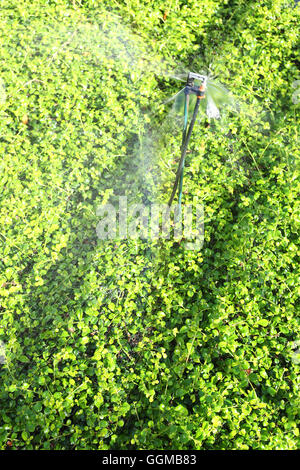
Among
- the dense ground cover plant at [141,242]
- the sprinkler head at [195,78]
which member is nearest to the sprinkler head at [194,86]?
the sprinkler head at [195,78]

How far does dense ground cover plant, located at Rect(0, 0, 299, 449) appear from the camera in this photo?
2.40 metres

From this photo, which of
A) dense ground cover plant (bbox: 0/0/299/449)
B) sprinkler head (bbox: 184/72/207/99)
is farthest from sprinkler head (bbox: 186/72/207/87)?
dense ground cover plant (bbox: 0/0/299/449)

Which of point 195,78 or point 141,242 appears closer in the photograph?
point 195,78

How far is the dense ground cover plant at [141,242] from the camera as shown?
240 cm

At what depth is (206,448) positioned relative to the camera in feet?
7.53

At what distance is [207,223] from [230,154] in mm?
805

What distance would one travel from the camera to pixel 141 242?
3.12 metres

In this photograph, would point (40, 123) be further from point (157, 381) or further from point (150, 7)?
point (157, 381)

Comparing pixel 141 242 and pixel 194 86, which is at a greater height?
pixel 194 86

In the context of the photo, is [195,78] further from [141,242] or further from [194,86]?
[141,242]

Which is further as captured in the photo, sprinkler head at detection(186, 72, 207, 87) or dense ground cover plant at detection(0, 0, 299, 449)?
dense ground cover plant at detection(0, 0, 299, 449)

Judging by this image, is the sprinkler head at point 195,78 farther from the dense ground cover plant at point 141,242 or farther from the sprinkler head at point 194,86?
the dense ground cover plant at point 141,242

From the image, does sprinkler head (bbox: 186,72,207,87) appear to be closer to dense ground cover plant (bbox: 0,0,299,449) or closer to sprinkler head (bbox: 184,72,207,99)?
sprinkler head (bbox: 184,72,207,99)

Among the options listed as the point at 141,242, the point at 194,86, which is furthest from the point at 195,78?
the point at 141,242
